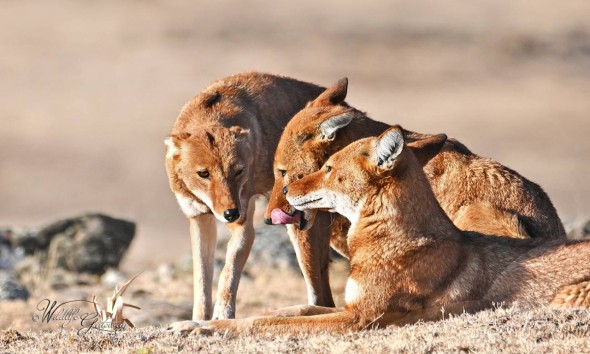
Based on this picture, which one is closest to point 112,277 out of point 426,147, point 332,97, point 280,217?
point 332,97

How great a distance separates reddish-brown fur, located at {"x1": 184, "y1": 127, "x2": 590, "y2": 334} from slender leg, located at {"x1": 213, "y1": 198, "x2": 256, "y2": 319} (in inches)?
85.7

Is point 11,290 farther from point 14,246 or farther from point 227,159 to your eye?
point 227,159

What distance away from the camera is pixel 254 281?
23.8 metres

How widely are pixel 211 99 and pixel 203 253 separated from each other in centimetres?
193

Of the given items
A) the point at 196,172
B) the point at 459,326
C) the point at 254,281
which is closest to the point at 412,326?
the point at 459,326

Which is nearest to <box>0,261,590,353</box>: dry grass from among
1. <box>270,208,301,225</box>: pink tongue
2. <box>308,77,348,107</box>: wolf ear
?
<box>270,208,301,225</box>: pink tongue

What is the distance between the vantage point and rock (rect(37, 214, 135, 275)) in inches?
985

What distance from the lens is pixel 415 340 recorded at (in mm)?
8891

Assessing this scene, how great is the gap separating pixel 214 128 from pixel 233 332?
143 inches

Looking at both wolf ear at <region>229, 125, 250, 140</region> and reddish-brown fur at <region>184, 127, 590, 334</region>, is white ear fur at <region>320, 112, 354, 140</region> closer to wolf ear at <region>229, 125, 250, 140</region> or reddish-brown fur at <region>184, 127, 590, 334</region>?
reddish-brown fur at <region>184, 127, 590, 334</region>

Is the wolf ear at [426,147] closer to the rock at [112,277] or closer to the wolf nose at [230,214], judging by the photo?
the wolf nose at [230,214]

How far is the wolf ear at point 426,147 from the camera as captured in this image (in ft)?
37.2

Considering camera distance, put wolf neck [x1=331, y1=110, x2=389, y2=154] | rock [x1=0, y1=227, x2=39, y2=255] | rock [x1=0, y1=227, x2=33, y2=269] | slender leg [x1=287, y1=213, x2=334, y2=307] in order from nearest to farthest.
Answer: wolf neck [x1=331, y1=110, x2=389, y2=154]
slender leg [x1=287, y1=213, x2=334, y2=307]
rock [x1=0, y1=227, x2=33, y2=269]
rock [x1=0, y1=227, x2=39, y2=255]

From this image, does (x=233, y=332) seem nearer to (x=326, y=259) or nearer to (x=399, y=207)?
(x=399, y=207)
